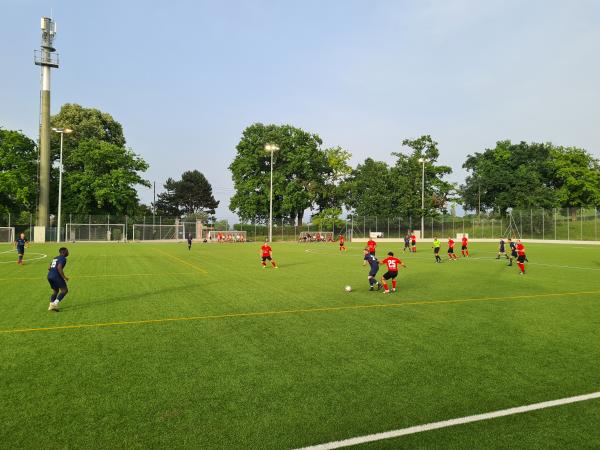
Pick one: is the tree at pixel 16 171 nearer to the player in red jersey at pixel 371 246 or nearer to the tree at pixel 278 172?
the tree at pixel 278 172

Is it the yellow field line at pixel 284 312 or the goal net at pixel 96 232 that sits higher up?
the goal net at pixel 96 232

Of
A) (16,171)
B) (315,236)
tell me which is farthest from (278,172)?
(16,171)

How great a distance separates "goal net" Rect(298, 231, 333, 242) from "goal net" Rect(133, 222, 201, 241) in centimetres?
1712

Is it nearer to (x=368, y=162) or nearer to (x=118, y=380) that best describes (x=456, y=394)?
(x=118, y=380)

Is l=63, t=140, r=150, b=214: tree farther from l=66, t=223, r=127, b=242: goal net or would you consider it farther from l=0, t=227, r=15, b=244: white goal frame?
l=0, t=227, r=15, b=244: white goal frame

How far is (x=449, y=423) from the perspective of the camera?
4879mm

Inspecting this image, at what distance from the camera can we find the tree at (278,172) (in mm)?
74062

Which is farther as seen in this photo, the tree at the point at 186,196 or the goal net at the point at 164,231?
the tree at the point at 186,196

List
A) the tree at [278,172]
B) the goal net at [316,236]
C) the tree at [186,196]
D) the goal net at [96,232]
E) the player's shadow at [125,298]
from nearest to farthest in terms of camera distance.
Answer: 1. the player's shadow at [125,298]
2. the goal net at [96,232]
3. the goal net at [316,236]
4. the tree at [278,172]
5. the tree at [186,196]

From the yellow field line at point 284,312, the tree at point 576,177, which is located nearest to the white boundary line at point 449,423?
the yellow field line at point 284,312

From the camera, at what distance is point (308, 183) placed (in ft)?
257

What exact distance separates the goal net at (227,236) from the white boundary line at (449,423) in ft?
202

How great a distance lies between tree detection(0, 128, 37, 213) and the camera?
5228cm

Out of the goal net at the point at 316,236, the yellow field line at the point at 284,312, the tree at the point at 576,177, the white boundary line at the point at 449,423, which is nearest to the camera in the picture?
the white boundary line at the point at 449,423
